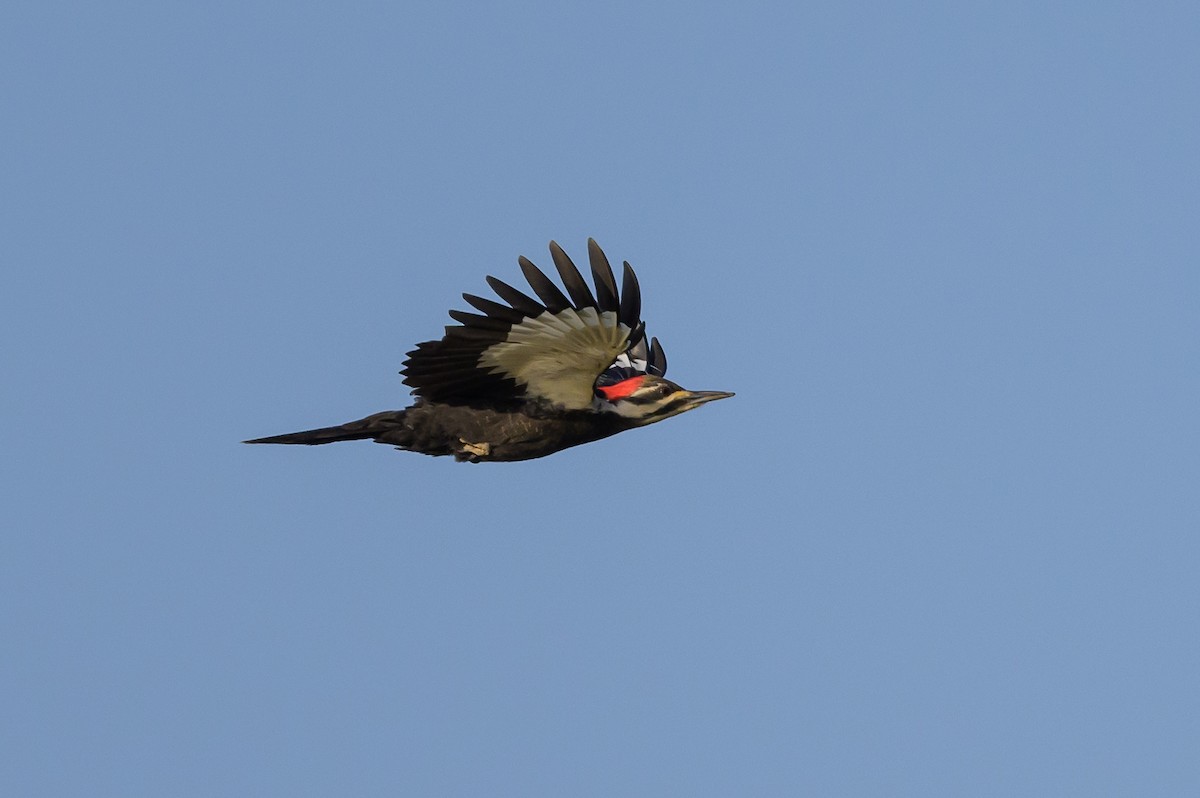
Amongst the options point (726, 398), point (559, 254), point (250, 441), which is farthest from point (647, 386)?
point (250, 441)

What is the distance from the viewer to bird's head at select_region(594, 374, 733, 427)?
730 inches

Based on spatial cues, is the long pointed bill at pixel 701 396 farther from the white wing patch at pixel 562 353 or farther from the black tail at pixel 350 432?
the black tail at pixel 350 432

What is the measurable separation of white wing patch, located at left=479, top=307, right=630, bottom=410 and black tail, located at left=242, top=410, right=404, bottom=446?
1345 mm

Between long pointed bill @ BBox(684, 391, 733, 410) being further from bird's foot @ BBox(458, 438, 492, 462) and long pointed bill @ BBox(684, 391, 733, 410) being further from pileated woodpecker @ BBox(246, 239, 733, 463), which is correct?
bird's foot @ BBox(458, 438, 492, 462)

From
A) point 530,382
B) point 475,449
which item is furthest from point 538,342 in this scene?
point 475,449

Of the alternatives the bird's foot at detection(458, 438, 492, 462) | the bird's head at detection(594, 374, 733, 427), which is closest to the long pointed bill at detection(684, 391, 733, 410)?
the bird's head at detection(594, 374, 733, 427)

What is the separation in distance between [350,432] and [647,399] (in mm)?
3166

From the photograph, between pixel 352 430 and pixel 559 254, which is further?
pixel 352 430

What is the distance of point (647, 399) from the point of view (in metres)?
18.6

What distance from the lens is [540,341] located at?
1741 centimetres

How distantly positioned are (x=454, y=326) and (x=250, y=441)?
9.62 feet

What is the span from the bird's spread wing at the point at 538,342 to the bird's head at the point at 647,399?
36 centimetres

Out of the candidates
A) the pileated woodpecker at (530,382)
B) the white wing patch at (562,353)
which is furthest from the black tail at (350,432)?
the white wing patch at (562,353)

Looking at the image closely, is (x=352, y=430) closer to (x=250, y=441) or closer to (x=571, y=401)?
(x=250, y=441)
